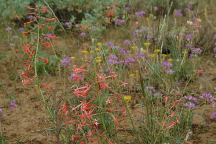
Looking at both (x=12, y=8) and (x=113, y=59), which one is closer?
(x=113, y=59)

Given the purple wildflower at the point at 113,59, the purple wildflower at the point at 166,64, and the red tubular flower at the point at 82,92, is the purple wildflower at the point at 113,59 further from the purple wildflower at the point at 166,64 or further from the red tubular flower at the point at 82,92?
the red tubular flower at the point at 82,92

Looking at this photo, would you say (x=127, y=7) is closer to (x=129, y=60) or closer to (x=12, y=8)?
(x=12, y=8)

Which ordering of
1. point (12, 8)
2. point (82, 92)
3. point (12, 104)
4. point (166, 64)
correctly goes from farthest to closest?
point (12, 8), point (166, 64), point (12, 104), point (82, 92)

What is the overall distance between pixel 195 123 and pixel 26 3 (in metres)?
2.91

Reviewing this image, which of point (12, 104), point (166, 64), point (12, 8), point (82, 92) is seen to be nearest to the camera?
point (82, 92)

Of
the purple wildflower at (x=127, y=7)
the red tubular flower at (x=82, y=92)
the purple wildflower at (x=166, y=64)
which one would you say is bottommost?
the purple wildflower at (x=166, y=64)

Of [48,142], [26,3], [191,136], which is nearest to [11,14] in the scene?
[26,3]

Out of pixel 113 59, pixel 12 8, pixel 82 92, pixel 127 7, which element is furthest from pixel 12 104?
pixel 127 7

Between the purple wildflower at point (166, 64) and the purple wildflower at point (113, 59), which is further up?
the purple wildflower at point (113, 59)

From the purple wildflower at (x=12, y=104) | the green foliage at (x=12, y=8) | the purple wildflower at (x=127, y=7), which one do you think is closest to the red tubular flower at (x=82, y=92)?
the purple wildflower at (x=12, y=104)

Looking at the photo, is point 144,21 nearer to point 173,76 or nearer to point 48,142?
point 173,76

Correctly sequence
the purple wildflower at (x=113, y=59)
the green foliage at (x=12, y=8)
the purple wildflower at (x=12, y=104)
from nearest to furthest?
the purple wildflower at (x=12, y=104) < the purple wildflower at (x=113, y=59) < the green foliage at (x=12, y=8)

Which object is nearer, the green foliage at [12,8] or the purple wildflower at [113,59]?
the purple wildflower at [113,59]

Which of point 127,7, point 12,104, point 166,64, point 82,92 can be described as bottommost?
point 12,104
